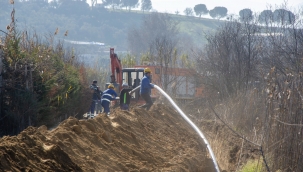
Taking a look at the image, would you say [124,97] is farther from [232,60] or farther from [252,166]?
[252,166]

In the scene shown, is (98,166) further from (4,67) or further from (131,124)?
(4,67)

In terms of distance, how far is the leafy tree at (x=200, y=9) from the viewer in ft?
512

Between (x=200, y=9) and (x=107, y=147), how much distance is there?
5817 inches

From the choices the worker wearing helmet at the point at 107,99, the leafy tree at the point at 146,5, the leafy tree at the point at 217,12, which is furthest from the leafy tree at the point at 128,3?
the worker wearing helmet at the point at 107,99

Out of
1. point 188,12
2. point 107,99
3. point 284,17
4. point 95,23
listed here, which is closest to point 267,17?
point 284,17

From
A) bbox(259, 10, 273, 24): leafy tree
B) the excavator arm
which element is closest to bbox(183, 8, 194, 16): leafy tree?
bbox(259, 10, 273, 24): leafy tree

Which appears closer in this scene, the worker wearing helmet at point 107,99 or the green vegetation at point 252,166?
the green vegetation at point 252,166

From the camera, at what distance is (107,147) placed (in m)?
10.5

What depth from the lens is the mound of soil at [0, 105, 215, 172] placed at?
805 cm

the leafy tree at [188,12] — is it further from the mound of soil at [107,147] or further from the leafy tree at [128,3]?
the mound of soil at [107,147]

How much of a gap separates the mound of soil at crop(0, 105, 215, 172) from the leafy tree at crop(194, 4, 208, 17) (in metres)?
142

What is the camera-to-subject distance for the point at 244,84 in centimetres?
2444

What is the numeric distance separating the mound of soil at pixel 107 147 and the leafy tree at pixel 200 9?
142 m

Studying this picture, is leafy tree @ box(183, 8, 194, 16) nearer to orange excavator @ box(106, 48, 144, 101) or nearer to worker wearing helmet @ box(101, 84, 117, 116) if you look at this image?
orange excavator @ box(106, 48, 144, 101)
